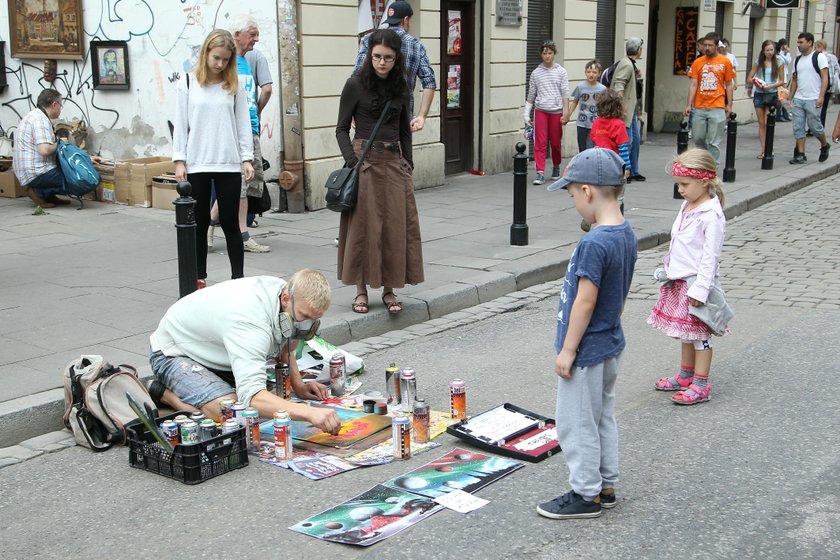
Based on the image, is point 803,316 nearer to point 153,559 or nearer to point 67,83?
point 153,559

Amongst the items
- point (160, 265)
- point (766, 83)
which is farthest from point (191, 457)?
point (766, 83)

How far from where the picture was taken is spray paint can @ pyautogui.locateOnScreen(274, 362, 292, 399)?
5.20 meters

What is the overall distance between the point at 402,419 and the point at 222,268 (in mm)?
4115

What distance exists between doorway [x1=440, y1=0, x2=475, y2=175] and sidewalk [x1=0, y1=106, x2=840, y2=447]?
105 centimetres

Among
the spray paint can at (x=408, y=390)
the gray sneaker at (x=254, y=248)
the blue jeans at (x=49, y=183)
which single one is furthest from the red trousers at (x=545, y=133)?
the spray paint can at (x=408, y=390)

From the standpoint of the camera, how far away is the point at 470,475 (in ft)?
14.5

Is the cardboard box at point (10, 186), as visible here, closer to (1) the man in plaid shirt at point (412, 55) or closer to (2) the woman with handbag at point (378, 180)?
(1) the man in plaid shirt at point (412, 55)

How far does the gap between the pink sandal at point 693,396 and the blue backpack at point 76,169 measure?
25.5ft

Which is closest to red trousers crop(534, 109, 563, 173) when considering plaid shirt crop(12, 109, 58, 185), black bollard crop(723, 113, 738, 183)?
black bollard crop(723, 113, 738, 183)

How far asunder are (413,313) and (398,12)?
2.60 meters

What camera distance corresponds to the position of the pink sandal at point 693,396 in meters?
5.38

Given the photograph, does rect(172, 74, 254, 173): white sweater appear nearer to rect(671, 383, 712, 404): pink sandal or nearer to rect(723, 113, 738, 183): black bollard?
rect(671, 383, 712, 404): pink sandal

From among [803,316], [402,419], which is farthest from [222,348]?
[803,316]

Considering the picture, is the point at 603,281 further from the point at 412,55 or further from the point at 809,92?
the point at 809,92
